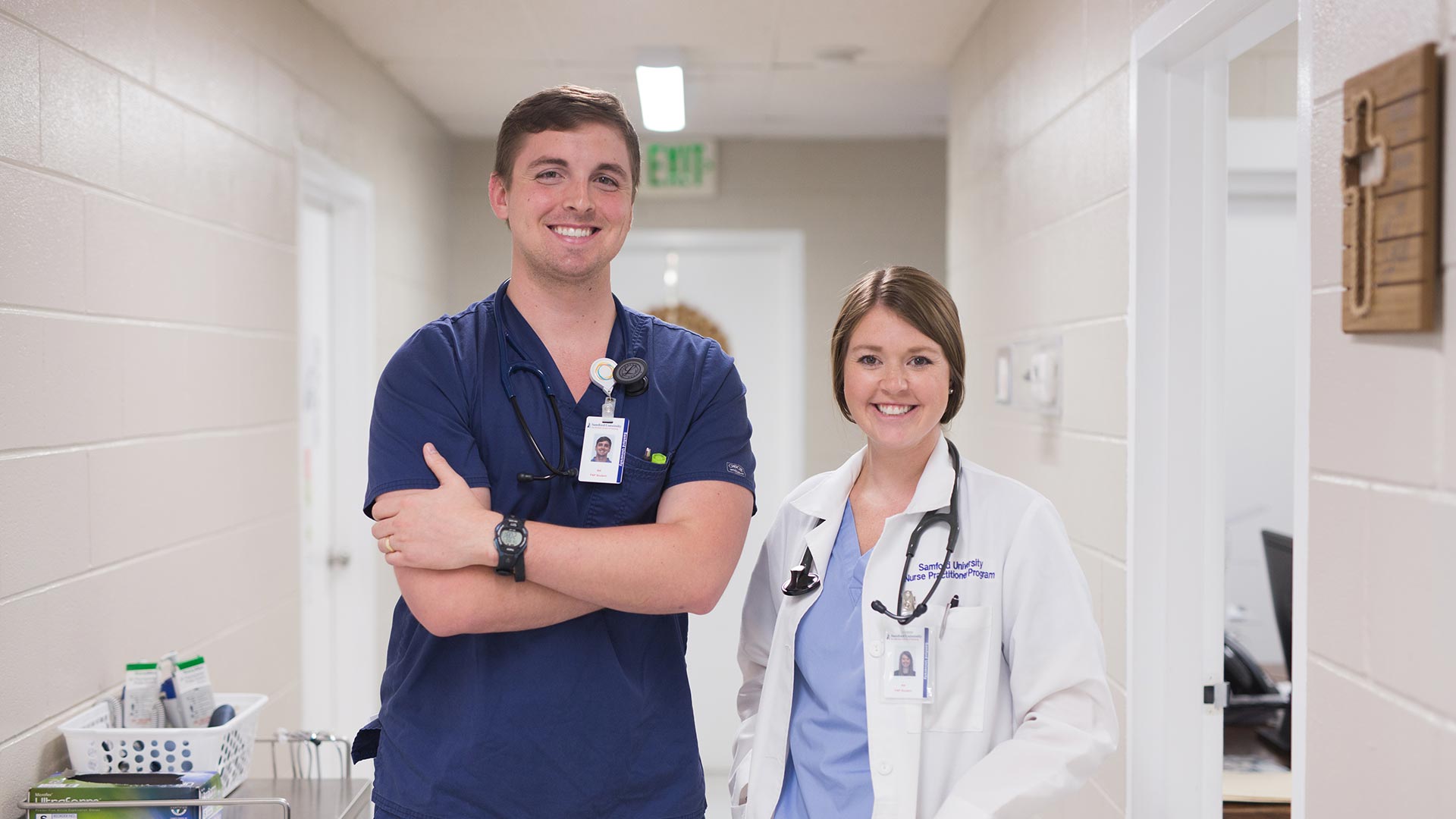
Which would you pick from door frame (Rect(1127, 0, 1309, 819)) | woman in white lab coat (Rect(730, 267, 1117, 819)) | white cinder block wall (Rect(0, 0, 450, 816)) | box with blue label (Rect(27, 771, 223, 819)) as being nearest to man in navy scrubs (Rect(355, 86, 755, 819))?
woman in white lab coat (Rect(730, 267, 1117, 819))

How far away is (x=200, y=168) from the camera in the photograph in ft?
8.47

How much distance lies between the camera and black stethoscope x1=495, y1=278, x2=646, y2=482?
1.56 meters

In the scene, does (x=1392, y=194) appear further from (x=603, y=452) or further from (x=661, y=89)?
(x=661, y=89)

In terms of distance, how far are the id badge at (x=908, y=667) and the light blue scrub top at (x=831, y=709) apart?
2.0 inches

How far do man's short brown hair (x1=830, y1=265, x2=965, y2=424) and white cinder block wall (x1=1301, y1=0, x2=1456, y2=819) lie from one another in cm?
46

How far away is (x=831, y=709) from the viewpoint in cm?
151

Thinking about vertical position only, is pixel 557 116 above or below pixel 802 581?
above

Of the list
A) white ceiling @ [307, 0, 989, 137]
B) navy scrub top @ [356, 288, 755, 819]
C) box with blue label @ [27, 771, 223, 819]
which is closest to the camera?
navy scrub top @ [356, 288, 755, 819]

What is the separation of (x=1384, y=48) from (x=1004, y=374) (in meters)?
1.89

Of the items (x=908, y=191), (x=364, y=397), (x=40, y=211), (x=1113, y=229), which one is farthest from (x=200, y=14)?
(x=908, y=191)

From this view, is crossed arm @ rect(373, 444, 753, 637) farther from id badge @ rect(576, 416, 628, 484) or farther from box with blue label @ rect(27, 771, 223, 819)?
box with blue label @ rect(27, 771, 223, 819)

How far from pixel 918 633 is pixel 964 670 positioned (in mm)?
81

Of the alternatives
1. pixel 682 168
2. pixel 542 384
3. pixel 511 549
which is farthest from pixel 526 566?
pixel 682 168

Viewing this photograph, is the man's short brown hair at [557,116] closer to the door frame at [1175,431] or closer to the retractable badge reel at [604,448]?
the retractable badge reel at [604,448]
